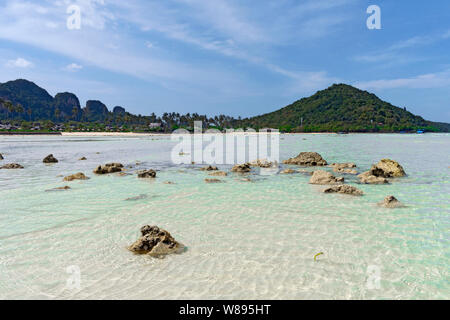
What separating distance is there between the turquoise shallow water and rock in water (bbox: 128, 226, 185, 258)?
0.22 m

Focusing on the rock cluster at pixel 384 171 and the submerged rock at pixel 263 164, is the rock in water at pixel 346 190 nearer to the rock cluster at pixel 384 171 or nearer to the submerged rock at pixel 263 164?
the rock cluster at pixel 384 171

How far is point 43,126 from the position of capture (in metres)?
139

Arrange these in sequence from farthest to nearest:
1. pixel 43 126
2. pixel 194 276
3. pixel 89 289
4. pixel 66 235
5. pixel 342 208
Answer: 1. pixel 43 126
2. pixel 342 208
3. pixel 66 235
4. pixel 194 276
5. pixel 89 289

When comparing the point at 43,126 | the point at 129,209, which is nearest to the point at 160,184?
the point at 129,209

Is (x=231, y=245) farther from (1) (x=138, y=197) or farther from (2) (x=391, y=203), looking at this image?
(2) (x=391, y=203)

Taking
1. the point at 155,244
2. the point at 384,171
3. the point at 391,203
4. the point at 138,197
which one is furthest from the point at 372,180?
the point at 155,244

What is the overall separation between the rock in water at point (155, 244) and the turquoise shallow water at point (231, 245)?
0.22 meters

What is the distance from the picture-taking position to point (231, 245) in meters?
6.14

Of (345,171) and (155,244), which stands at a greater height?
(345,171)

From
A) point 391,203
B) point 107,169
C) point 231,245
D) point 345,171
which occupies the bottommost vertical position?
point 231,245

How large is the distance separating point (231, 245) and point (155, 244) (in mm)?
1644

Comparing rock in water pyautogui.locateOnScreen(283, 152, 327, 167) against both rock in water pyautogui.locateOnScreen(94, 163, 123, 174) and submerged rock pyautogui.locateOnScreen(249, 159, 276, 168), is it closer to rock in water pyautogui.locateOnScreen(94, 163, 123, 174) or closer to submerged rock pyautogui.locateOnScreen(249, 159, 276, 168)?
submerged rock pyautogui.locateOnScreen(249, 159, 276, 168)
